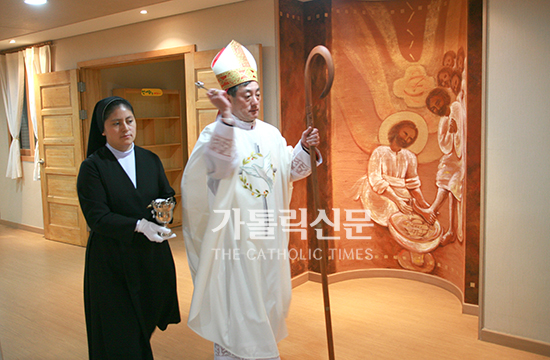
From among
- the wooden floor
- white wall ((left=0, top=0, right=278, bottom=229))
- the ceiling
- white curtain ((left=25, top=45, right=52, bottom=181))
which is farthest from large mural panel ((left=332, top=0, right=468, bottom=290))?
white curtain ((left=25, top=45, right=52, bottom=181))

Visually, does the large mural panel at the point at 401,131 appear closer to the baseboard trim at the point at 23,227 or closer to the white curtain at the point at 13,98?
the baseboard trim at the point at 23,227

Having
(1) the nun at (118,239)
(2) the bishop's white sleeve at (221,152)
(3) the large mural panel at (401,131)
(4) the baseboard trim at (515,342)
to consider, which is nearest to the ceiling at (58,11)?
(1) the nun at (118,239)

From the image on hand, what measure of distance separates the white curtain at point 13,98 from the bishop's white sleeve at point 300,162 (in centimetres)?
513

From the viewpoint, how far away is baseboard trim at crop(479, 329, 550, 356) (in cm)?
286

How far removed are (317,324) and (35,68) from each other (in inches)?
195

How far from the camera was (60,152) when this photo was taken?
579cm

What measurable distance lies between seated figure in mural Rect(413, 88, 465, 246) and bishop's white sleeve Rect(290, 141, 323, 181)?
1594 millimetres

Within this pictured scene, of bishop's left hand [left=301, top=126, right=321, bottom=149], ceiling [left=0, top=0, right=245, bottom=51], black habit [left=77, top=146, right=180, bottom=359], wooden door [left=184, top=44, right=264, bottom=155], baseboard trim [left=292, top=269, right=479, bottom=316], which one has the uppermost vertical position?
ceiling [left=0, top=0, right=245, bottom=51]

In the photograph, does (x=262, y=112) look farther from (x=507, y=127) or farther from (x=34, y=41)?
(x=34, y=41)

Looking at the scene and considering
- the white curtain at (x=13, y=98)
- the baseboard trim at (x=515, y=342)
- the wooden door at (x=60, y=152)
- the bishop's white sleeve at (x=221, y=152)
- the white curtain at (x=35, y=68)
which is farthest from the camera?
the white curtain at (x=13, y=98)

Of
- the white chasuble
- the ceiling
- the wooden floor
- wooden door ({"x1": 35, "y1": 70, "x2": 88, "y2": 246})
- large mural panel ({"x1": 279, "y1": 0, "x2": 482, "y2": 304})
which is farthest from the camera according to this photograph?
wooden door ({"x1": 35, "y1": 70, "x2": 88, "y2": 246})

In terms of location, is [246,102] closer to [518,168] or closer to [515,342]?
[518,168]

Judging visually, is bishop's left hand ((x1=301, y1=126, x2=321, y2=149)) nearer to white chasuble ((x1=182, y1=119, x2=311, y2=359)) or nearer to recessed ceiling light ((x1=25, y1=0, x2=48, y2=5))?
white chasuble ((x1=182, y1=119, x2=311, y2=359))

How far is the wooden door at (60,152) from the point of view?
559 centimetres
